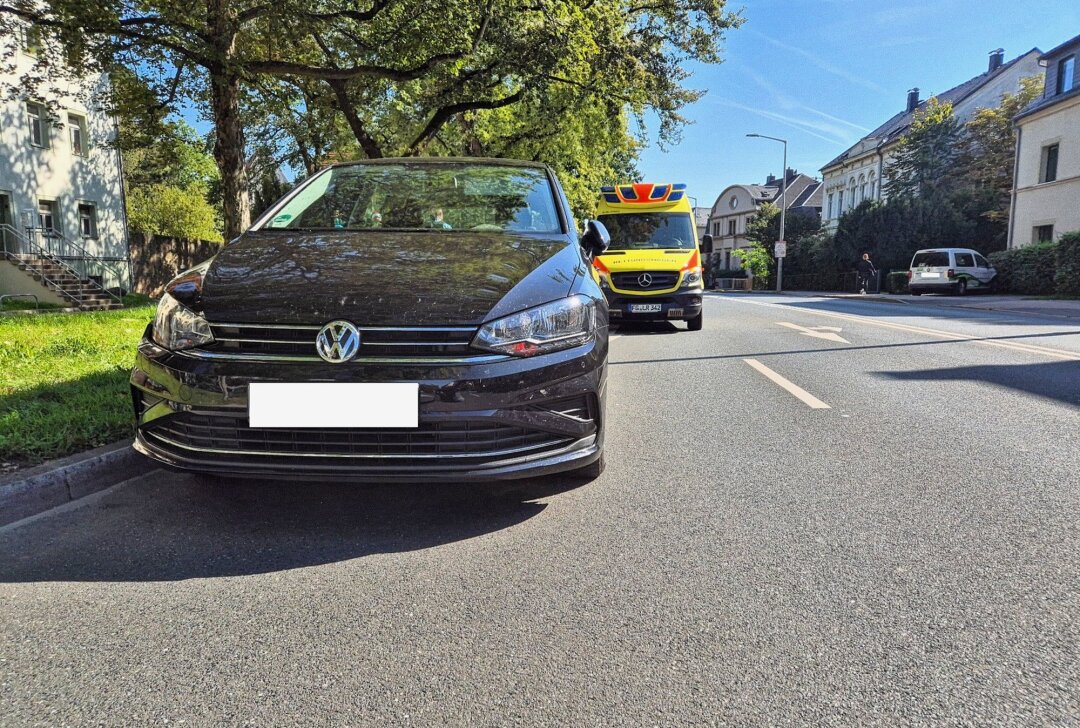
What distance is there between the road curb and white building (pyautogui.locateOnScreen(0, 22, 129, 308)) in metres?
19.6

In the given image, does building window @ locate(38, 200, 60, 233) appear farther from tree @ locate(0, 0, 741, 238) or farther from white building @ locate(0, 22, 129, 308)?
tree @ locate(0, 0, 741, 238)

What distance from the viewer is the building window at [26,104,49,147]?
23750 millimetres

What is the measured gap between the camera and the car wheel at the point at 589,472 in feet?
11.4

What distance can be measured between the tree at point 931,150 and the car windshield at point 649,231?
32.4 meters

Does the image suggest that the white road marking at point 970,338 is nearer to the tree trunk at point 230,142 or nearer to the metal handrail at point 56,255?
the tree trunk at point 230,142

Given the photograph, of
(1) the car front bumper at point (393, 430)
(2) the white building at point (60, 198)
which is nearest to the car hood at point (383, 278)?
(1) the car front bumper at point (393, 430)

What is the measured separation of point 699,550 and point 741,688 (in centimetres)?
95

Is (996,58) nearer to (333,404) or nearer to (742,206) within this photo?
(742,206)

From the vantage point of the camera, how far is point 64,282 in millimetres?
21766

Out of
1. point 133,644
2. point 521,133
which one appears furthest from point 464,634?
point 521,133

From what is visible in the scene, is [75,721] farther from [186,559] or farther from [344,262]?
[344,262]

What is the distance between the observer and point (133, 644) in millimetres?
2160

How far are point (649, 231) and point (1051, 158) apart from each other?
26.5 m

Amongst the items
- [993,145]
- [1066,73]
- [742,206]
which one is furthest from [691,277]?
[742,206]
